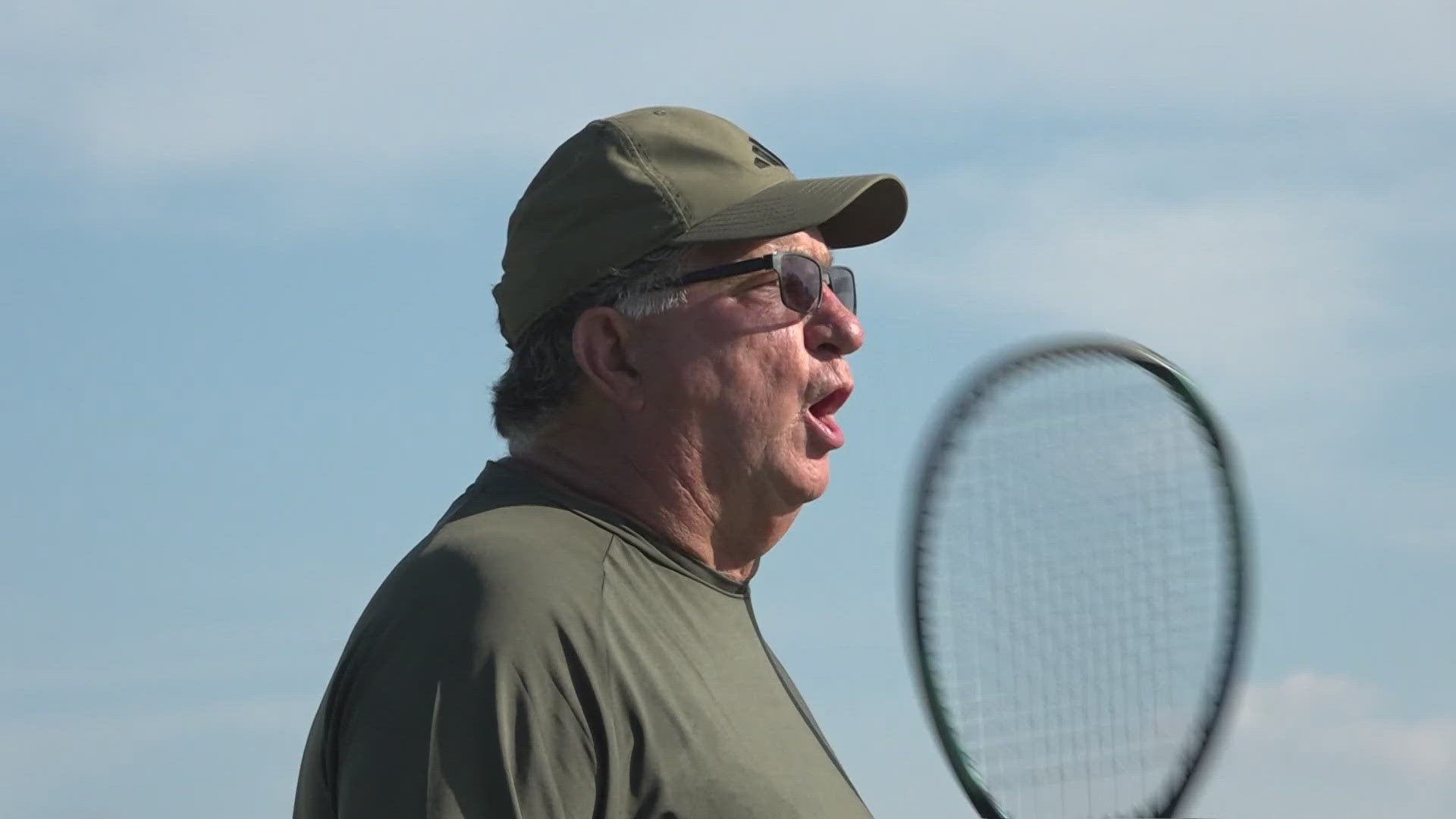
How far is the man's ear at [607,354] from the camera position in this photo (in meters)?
4.42

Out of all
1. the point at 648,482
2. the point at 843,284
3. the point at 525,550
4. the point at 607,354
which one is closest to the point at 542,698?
the point at 525,550

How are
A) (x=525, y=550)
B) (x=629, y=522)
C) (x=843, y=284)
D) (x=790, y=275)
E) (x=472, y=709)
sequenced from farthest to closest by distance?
(x=843, y=284) → (x=790, y=275) → (x=629, y=522) → (x=525, y=550) → (x=472, y=709)

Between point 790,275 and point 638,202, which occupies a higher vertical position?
point 638,202

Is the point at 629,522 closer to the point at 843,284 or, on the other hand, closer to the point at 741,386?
the point at 741,386

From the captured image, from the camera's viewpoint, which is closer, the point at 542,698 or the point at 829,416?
the point at 542,698

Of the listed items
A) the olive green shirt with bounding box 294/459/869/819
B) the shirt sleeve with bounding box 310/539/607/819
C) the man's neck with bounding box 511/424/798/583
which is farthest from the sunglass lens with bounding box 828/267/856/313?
the shirt sleeve with bounding box 310/539/607/819

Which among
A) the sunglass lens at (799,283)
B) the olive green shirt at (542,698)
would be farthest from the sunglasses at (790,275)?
the olive green shirt at (542,698)

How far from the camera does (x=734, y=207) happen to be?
4.49 m

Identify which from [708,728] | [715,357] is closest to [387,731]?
[708,728]

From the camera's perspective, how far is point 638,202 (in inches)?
175

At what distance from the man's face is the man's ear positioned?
0.03 m

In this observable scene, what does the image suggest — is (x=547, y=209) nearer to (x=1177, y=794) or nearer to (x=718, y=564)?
(x=718, y=564)

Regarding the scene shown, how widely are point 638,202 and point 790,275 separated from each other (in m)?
0.40

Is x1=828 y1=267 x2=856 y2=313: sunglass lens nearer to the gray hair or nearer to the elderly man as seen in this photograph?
the elderly man
